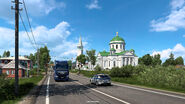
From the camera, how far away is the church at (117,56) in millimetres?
90838

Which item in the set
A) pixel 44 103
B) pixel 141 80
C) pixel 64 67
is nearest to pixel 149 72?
pixel 141 80

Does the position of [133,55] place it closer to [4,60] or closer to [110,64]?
[110,64]

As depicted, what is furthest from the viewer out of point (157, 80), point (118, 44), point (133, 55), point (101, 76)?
point (118, 44)

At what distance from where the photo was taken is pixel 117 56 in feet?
308

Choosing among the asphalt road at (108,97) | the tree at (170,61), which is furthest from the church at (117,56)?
the asphalt road at (108,97)

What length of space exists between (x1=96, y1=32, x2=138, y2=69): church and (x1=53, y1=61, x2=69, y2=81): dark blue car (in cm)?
6771

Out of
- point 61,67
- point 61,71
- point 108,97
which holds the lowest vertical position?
point 108,97

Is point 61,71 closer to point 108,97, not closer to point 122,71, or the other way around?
Result: point 122,71

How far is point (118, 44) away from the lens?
326 feet

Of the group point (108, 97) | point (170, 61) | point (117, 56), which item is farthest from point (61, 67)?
point (170, 61)

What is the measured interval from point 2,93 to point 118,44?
3638 inches

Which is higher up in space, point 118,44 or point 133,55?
point 118,44

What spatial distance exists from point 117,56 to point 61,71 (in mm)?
71572

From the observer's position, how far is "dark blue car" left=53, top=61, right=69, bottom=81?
82.6 ft
